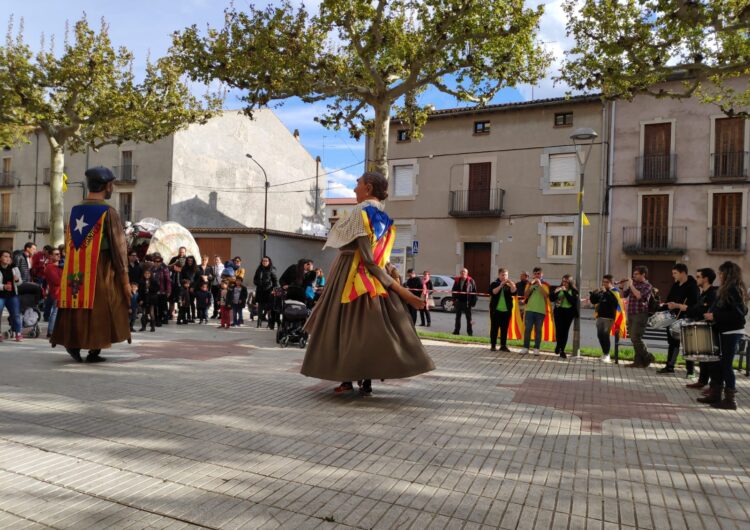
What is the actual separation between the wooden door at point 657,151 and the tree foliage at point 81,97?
19.4 metres

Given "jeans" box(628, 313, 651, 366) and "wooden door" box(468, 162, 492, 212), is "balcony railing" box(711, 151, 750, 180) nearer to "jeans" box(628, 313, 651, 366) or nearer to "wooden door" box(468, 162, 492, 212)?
"wooden door" box(468, 162, 492, 212)

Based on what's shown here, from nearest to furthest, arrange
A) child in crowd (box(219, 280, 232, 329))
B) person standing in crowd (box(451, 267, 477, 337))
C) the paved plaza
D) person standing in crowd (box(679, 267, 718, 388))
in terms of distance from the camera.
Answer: the paved plaza → person standing in crowd (box(679, 267, 718, 388)) → child in crowd (box(219, 280, 232, 329)) → person standing in crowd (box(451, 267, 477, 337))

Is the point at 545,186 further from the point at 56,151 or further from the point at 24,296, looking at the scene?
the point at 24,296

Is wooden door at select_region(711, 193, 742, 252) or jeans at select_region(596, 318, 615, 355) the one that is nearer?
jeans at select_region(596, 318, 615, 355)

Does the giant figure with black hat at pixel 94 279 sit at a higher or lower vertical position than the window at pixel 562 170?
lower

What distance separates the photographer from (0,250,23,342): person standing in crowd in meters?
8.74

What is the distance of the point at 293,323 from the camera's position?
997 centimetres

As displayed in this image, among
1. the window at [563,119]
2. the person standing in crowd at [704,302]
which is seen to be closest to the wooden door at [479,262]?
the window at [563,119]

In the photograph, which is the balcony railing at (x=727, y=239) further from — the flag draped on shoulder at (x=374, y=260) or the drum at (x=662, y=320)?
the flag draped on shoulder at (x=374, y=260)

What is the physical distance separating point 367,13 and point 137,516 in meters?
10.5

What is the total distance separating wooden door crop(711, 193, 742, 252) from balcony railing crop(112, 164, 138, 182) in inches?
1278

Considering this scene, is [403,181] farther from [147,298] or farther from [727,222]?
[147,298]

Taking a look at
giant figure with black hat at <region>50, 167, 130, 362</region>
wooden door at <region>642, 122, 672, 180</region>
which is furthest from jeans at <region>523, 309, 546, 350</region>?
wooden door at <region>642, 122, 672, 180</region>

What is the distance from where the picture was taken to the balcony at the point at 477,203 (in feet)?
94.1
